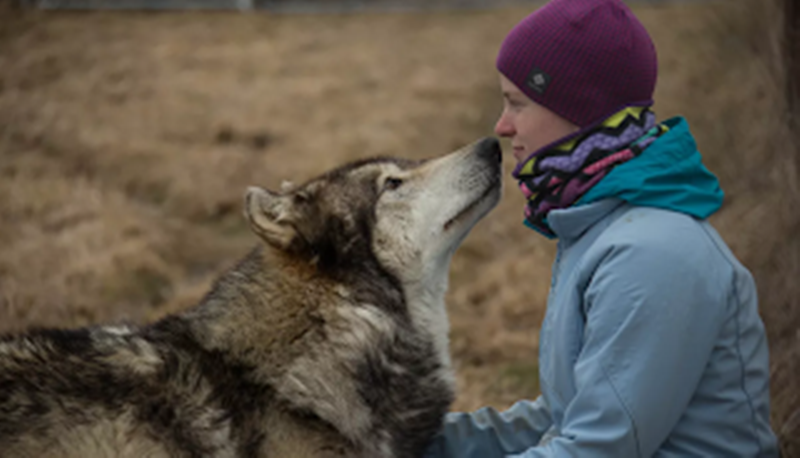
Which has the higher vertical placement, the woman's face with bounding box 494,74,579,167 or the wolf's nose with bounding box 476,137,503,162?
the woman's face with bounding box 494,74,579,167

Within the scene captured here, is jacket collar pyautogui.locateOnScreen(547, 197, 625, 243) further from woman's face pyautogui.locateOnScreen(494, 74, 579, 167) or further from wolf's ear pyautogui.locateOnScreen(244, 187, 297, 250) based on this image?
wolf's ear pyautogui.locateOnScreen(244, 187, 297, 250)

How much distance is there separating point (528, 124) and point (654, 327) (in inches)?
35.5

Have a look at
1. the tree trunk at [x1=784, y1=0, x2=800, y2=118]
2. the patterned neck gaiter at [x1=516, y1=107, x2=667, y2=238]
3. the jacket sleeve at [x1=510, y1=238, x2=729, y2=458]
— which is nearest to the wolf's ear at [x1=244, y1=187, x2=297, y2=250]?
the patterned neck gaiter at [x1=516, y1=107, x2=667, y2=238]

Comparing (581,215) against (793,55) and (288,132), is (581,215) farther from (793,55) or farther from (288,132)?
(288,132)

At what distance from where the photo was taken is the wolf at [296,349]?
272 cm

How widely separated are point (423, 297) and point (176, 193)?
665 cm

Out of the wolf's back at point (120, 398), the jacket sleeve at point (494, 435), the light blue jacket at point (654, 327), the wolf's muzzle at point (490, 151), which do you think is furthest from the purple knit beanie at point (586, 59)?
the wolf's back at point (120, 398)

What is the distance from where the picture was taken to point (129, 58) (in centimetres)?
1386

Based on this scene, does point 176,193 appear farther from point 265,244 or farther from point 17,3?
point 17,3

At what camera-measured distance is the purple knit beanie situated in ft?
8.95

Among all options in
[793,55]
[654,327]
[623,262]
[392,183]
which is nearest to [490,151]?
[392,183]

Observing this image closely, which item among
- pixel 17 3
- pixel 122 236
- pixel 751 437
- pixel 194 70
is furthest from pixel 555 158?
pixel 17 3

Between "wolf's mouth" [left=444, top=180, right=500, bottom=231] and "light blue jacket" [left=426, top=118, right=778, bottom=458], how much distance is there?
61 cm

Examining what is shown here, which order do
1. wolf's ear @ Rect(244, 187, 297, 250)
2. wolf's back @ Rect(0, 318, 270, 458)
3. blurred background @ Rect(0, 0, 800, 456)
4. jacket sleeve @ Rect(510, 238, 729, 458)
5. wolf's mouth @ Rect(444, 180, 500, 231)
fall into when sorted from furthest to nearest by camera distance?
1. blurred background @ Rect(0, 0, 800, 456)
2. wolf's mouth @ Rect(444, 180, 500, 231)
3. wolf's ear @ Rect(244, 187, 297, 250)
4. wolf's back @ Rect(0, 318, 270, 458)
5. jacket sleeve @ Rect(510, 238, 729, 458)
